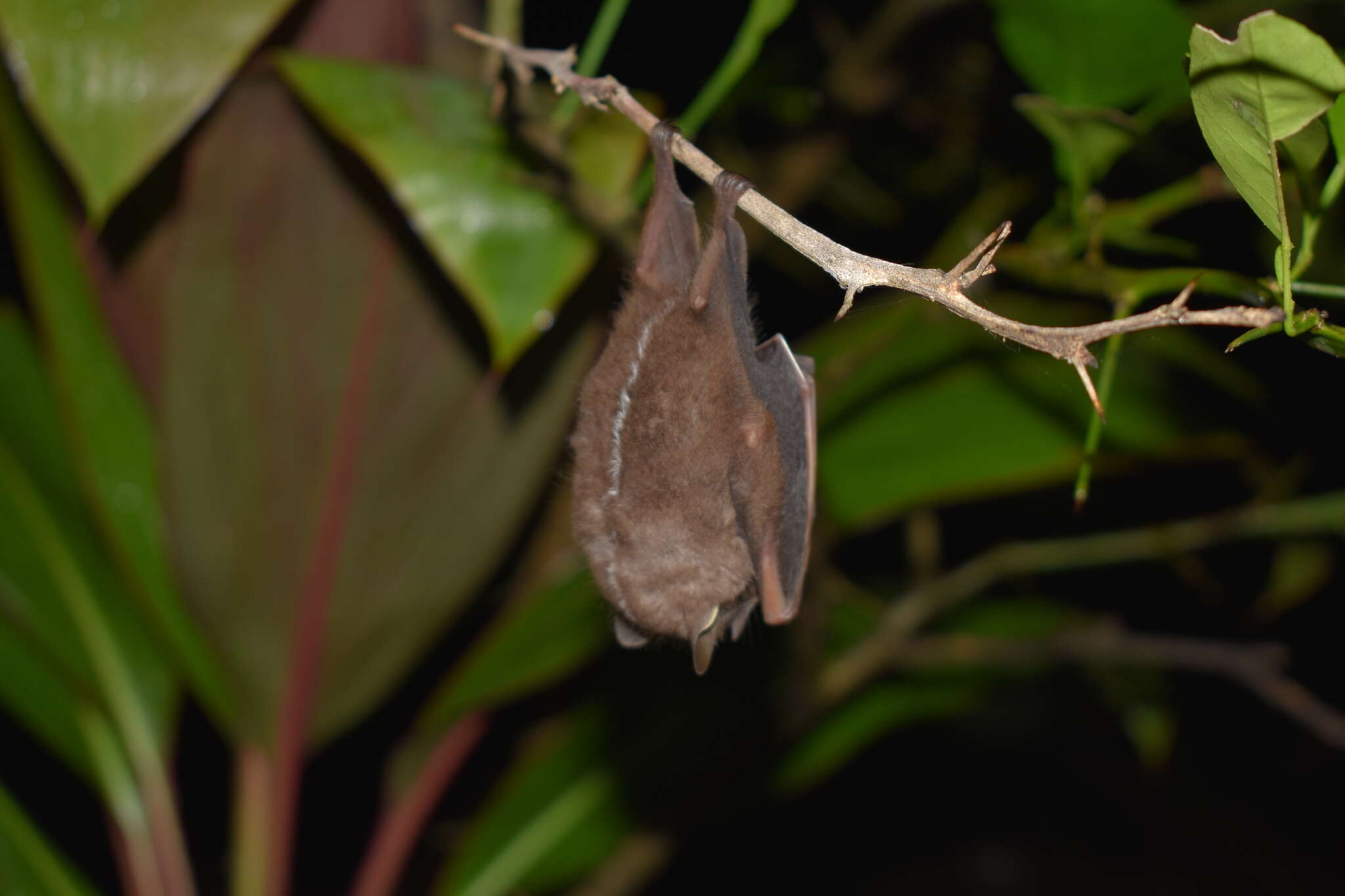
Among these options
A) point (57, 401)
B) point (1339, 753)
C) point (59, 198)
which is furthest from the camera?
point (1339, 753)

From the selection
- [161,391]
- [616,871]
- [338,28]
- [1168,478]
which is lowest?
[616,871]

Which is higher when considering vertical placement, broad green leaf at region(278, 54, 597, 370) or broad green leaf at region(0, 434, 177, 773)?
broad green leaf at region(278, 54, 597, 370)

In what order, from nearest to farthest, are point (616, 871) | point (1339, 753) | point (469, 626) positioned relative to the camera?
point (616, 871) < point (469, 626) < point (1339, 753)

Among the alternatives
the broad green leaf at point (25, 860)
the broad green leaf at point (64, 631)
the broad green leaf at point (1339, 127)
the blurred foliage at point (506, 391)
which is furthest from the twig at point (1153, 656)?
the broad green leaf at point (25, 860)

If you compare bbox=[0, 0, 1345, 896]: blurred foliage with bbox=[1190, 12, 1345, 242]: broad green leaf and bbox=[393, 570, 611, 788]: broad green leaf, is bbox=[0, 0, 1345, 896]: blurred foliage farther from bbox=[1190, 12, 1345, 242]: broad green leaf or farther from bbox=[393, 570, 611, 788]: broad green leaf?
bbox=[1190, 12, 1345, 242]: broad green leaf

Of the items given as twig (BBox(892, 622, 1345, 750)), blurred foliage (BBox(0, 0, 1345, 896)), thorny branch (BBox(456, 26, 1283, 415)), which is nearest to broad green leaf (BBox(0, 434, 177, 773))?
blurred foliage (BBox(0, 0, 1345, 896))

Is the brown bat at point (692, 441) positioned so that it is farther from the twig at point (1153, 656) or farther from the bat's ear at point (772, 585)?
the twig at point (1153, 656)

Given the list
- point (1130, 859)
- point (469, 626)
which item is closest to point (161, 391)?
point (469, 626)

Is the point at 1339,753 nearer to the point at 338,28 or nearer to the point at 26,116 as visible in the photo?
the point at 338,28
